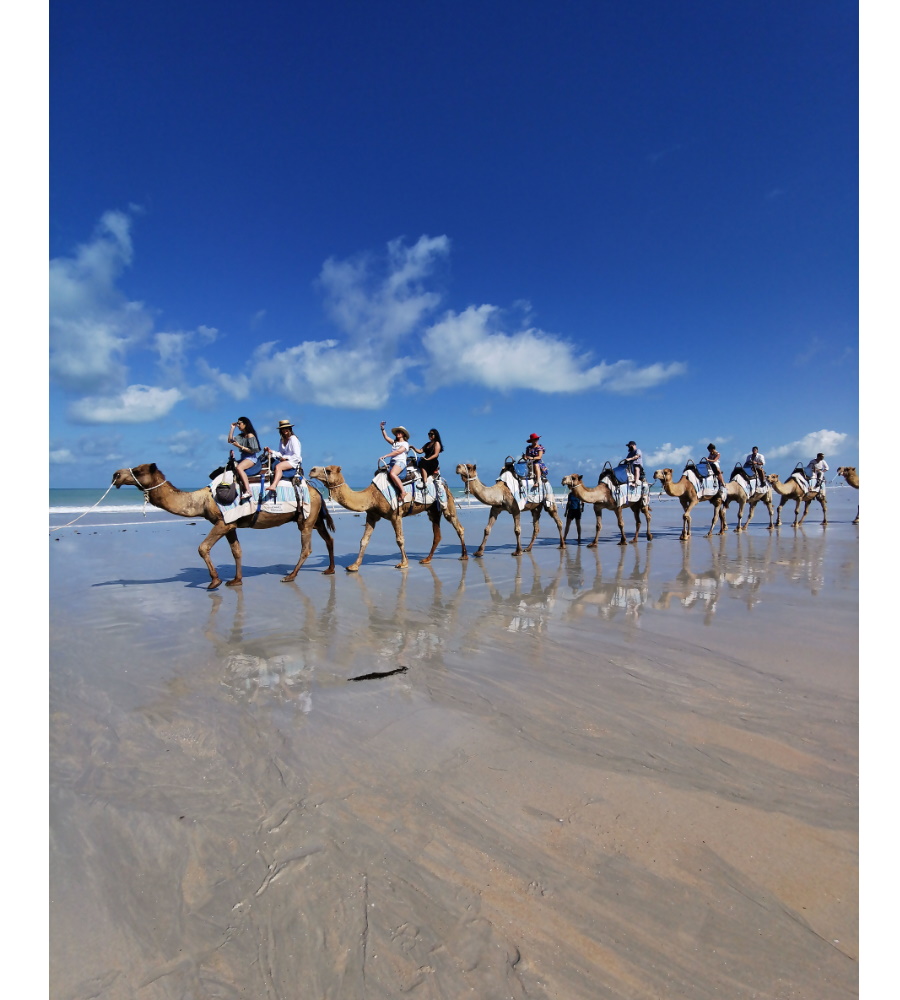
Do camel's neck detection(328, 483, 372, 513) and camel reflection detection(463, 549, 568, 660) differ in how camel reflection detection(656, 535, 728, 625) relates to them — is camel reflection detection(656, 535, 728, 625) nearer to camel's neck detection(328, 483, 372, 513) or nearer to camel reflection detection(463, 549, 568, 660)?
camel reflection detection(463, 549, 568, 660)

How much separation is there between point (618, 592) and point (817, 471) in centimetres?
1884

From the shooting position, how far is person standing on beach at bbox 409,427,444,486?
1210 cm

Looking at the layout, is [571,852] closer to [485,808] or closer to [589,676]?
[485,808]

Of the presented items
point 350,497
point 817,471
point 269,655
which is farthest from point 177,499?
point 817,471

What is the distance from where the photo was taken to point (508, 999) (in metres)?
1.80

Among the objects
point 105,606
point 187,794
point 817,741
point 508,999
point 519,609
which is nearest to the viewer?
point 508,999

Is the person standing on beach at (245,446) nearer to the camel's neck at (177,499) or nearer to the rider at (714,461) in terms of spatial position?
the camel's neck at (177,499)

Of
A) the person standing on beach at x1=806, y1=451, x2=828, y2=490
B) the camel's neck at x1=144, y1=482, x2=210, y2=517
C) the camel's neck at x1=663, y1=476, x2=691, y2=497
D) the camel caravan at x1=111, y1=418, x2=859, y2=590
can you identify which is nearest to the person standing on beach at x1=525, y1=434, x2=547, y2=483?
the camel caravan at x1=111, y1=418, x2=859, y2=590

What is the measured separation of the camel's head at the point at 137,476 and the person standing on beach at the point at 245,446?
1500 mm

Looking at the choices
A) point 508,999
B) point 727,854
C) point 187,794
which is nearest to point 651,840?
point 727,854

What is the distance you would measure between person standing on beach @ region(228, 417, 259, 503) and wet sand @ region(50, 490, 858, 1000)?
3.80 metres

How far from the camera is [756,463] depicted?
20.0m

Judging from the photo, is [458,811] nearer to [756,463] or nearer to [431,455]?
[431,455]
